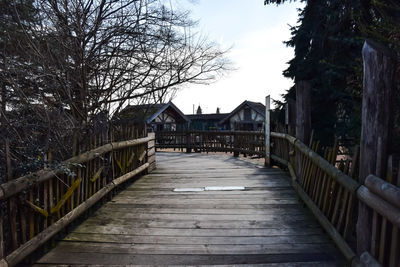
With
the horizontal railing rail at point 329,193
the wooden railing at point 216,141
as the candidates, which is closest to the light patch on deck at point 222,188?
the horizontal railing rail at point 329,193

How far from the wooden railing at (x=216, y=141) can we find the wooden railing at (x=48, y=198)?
744 centimetres

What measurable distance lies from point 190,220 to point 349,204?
1.93 metres

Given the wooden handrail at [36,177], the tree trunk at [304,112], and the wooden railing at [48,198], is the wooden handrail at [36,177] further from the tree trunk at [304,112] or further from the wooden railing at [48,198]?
the tree trunk at [304,112]

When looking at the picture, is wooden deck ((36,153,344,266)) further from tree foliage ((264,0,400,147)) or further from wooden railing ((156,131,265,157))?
wooden railing ((156,131,265,157))

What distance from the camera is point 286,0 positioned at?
843 centimetres

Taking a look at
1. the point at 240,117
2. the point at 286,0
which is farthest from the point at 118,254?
the point at 240,117

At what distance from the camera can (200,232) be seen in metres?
3.18

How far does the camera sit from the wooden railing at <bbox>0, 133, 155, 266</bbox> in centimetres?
223

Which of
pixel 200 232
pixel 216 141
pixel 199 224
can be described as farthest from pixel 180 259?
pixel 216 141

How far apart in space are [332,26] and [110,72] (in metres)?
5.90

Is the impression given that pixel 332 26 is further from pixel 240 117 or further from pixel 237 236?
pixel 240 117

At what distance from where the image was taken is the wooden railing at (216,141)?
1110 centimetres

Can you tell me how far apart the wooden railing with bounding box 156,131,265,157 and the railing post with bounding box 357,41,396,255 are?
8317mm

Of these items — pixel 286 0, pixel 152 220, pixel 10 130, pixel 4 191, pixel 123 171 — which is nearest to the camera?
pixel 4 191
